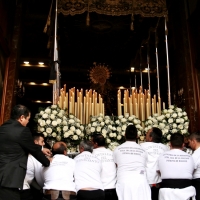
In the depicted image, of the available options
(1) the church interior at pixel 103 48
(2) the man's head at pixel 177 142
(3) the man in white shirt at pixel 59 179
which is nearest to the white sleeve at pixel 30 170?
(3) the man in white shirt at pixel 59 179

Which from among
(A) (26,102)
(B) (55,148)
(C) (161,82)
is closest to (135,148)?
(B) (55,148)

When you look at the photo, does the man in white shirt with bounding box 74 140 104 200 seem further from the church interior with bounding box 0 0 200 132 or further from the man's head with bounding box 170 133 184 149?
the church interior with bounding box 0 0 200 132

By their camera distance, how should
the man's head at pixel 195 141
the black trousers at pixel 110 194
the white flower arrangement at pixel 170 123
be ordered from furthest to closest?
the white flower arrangement at pixel 170 123 → the man's head at pixel 195 141 → the black trousers at pixel 110 194

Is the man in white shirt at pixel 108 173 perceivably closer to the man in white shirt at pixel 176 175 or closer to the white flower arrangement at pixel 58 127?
the man in white shirt at pixel 176 175

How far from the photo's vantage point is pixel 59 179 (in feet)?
10.2

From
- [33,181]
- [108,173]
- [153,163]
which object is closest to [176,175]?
[153,163]

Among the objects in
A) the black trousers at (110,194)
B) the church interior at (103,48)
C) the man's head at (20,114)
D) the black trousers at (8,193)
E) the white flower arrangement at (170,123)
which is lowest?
the black trousers at (110,194)

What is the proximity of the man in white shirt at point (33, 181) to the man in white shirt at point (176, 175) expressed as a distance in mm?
1411

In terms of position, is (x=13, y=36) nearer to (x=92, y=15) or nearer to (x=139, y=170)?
(x=92, y=15)

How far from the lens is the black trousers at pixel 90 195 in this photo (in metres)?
3.20

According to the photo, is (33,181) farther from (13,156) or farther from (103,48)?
(103,48)

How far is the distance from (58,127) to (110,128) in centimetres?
90

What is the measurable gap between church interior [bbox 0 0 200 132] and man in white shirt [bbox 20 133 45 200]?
9.11 ft

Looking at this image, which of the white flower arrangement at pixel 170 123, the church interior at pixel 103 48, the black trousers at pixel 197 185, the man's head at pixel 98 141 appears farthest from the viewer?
the church interior at pixel 103 48
